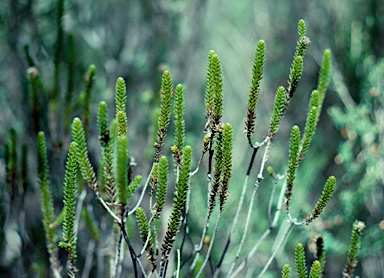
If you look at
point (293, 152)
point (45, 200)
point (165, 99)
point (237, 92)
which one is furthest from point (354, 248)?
point (237, 92)

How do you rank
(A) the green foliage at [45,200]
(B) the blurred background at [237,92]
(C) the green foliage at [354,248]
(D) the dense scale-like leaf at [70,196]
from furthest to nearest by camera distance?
(B) the blurred background at [237,92]
(A) the green foliage at [45,200]
(C) the green foliage at [354,248]
(D) the dense scale-like leaf at [70,196]

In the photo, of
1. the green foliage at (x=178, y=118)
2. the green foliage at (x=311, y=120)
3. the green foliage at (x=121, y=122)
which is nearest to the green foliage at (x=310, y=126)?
the green foliage at (x=311, y=120)

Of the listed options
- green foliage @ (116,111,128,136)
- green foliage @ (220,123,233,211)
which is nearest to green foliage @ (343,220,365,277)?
green foliage @ (220,123,233,211)

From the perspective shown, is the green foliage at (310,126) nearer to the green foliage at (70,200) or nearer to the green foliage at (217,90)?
the green foliage at (217,90)

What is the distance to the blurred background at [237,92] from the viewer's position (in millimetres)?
1749

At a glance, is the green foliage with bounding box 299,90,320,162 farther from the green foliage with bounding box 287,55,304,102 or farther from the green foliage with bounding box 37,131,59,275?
the green foliage with bounding box 37,131,59,275

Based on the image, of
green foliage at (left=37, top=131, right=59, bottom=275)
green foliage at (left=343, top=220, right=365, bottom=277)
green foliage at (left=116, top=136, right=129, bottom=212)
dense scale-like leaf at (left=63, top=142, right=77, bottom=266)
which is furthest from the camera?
green foliage at (left=37, top=131, right=59, bottom=275)

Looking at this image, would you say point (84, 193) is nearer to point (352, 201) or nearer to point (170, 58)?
point (352, 201)

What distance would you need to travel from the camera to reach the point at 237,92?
2.98 meters

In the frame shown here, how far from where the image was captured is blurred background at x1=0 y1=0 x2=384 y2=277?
175 cm

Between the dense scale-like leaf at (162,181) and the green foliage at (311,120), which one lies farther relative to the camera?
the green foliage at (311,120)

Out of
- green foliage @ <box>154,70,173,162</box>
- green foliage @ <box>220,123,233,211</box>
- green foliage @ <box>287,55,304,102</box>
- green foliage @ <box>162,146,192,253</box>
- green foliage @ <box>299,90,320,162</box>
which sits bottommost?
green foliage @ <box>162,146,192,253</box>

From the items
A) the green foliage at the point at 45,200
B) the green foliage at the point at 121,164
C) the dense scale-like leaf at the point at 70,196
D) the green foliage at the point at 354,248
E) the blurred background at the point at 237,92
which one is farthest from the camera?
the blurred background at the point at 237,92

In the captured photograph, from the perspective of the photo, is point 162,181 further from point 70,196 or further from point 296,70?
point 296,70
